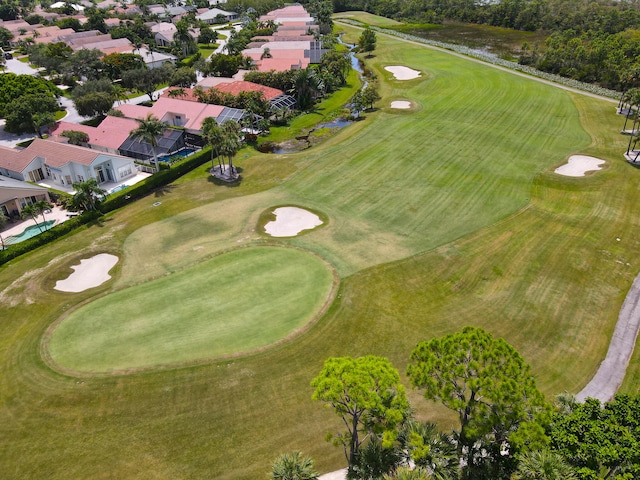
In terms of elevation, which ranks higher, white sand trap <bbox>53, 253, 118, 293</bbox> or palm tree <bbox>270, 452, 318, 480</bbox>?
palm tree <bbox>270, 452, 318, 480</bbox>

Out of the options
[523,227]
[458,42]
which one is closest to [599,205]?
[523,227]

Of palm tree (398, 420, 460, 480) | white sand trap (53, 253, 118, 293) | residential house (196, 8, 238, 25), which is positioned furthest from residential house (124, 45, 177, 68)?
palm tree (398, 420, 460, 480)

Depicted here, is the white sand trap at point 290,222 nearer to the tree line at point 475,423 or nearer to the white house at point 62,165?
the white house at point 62,165

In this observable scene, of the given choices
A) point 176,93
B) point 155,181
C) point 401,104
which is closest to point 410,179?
point 401,104

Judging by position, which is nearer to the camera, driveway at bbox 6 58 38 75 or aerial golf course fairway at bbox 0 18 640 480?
aerial golf course fairway at bbox 0 18 640 480

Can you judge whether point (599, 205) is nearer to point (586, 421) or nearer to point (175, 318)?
point (586, 421)

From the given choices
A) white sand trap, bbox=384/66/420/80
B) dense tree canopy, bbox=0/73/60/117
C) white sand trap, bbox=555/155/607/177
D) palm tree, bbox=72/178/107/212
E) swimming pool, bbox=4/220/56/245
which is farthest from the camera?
white sand trap, bbox=384/66/420/80

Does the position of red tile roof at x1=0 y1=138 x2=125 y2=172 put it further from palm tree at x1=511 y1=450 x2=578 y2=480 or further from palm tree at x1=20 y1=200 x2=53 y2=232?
palm tree at x1=511 y1=450 x2=578 y2=480
